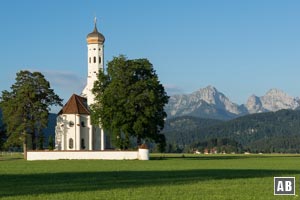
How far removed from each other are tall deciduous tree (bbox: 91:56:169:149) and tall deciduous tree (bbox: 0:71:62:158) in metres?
7.67

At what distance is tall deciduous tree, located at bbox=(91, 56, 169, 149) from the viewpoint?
77875 millimetres

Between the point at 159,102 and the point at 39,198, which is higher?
the point at 159,102

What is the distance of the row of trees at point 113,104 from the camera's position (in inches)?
3078

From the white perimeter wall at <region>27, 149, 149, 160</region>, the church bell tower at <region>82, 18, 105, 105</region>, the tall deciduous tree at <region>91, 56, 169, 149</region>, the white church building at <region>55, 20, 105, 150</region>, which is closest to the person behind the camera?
the white perimeter wall at <region>27, 149, 149, 160</region>

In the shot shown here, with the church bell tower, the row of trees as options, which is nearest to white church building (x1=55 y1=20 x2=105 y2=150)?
the church bell tower

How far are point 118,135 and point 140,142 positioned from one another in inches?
182

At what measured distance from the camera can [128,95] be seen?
79750 millimetres

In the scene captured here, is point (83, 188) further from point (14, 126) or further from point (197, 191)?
point (14, 126)

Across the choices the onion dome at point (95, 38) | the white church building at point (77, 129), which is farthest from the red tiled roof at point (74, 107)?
the onion dome at point (95, 38)

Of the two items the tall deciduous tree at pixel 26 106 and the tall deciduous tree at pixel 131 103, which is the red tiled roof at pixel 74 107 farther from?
the tall deciduous tree at pixel 131 103

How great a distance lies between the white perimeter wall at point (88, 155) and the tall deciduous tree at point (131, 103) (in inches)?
129

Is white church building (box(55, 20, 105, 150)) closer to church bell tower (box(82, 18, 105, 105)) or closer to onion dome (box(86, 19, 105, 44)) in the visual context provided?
church bell tower (box(82, 18, 105, 105))

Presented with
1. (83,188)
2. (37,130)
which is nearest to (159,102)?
(37,130)

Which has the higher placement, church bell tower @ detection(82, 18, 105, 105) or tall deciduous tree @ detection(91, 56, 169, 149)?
church bell tower @ detection(82, 18, 105, 105)
